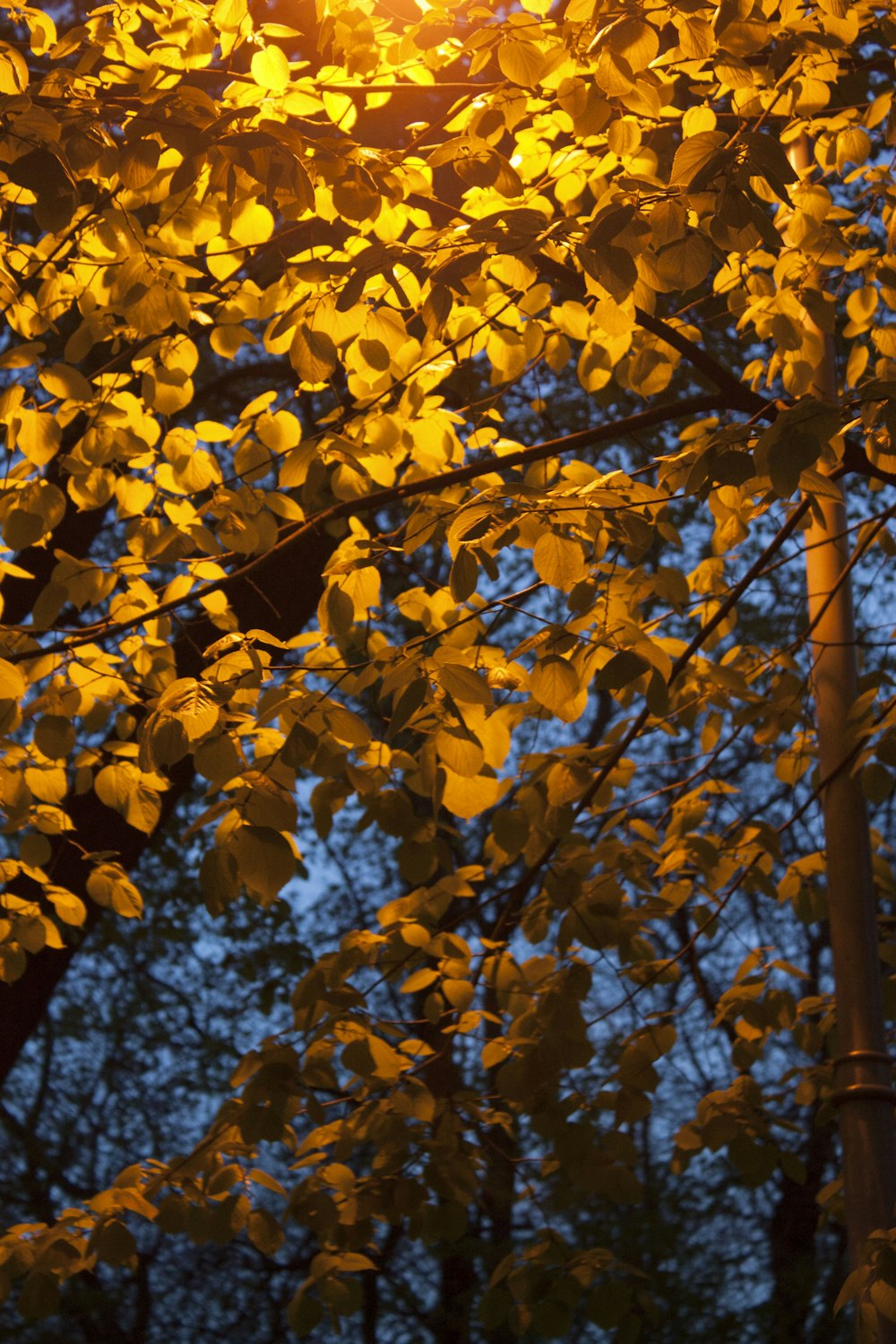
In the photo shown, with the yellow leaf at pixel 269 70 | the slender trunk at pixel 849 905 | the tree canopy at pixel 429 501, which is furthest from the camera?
the slender trunk at pixel 849 905

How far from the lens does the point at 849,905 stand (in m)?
2.78

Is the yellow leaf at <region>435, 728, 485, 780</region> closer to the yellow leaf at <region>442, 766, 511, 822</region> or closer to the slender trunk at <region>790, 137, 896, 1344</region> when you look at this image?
the yellow leaf at <region>442, 766, 511, 822</region>

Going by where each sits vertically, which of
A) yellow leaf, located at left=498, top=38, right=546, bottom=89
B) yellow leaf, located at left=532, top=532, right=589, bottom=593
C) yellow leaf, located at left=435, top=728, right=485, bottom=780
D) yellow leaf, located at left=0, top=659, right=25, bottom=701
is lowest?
yellow leaf, located at left=435, top=728, right=485, bottom=780

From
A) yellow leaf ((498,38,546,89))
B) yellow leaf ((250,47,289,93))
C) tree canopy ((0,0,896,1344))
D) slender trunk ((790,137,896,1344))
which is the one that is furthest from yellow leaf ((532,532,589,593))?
yellow leaf ((250,47,289,93))

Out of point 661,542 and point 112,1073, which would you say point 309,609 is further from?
point 112,1073

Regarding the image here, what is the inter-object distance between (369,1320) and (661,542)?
5.25 metres

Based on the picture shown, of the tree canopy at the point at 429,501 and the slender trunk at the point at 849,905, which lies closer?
the tree canopy at the point at 429,501

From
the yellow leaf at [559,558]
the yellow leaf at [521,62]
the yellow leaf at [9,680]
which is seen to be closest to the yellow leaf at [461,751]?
the yellow leaf at [559,558]

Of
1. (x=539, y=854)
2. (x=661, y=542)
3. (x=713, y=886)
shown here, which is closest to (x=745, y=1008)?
(x=713, y=886)

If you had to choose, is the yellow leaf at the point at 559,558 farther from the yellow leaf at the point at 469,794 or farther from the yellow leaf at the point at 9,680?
the yellow leaf at the point at 9,680

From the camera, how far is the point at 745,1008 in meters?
3.28

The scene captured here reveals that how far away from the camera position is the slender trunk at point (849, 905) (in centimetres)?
257

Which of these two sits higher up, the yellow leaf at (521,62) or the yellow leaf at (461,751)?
the yellow leaf at (521,62)

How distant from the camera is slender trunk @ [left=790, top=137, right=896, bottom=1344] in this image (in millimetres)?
2574
